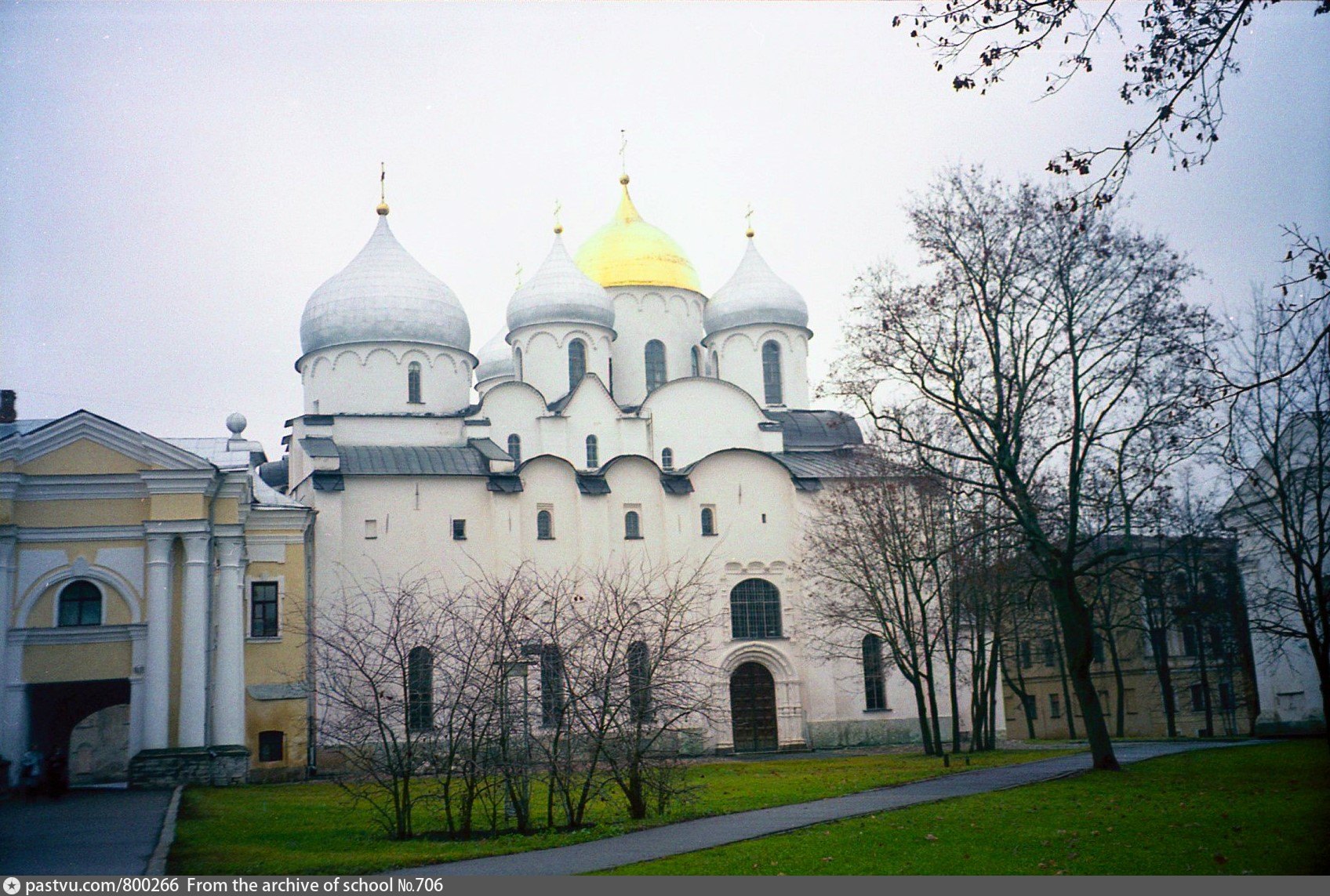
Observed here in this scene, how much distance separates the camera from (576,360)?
41.4 metres

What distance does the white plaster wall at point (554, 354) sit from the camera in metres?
40.9

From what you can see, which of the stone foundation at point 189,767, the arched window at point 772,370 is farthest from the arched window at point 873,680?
the stone foundation at point 189,767

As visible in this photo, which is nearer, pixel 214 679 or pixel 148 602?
pixel 148 602

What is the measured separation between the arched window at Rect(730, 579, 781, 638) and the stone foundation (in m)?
15.7

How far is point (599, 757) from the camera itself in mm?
16781

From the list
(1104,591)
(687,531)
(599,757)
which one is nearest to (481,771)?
(599,757)

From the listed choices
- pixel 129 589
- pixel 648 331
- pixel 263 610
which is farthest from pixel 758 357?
pixel 129 589

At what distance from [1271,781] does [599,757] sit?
9.00m

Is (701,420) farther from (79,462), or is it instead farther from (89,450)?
(79,462)

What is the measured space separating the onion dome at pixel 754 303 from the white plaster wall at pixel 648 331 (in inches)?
28.7

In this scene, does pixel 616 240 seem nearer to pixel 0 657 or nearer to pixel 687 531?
pixel 687 531

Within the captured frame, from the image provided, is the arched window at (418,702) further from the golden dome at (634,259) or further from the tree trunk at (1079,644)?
the golden dome at (634,259)

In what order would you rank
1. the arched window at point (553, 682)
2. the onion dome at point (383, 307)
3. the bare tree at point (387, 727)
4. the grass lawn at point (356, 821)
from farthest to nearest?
the onion dome at point (383, 307) < the arched window at point (553, 682) < the bare tree at point (387, 727) < the grass lawn at point (356, 821)

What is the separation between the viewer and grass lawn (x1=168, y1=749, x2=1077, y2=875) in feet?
42.2
